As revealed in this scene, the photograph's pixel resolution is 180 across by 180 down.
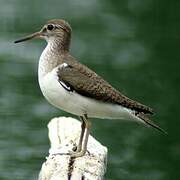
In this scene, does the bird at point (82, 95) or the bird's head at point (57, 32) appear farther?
the bird's head at point (57, 32)

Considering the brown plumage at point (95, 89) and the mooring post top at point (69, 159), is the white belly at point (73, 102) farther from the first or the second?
the mooring post top at point (69, 159)

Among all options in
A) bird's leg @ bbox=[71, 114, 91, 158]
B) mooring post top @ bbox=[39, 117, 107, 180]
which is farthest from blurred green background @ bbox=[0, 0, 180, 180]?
bird's leg @ bbox=[71, 114, 91, 158]

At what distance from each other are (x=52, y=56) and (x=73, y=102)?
628 mm

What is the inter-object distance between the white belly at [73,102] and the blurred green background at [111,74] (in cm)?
436

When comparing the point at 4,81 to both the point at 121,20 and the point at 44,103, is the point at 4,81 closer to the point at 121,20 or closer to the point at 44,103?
the point at 44,103

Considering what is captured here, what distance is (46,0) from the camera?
80.4 ft

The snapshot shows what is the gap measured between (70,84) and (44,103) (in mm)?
7000

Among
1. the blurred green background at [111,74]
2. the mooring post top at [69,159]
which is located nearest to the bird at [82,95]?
the mooring post top at [69,159]

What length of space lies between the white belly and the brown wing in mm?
55

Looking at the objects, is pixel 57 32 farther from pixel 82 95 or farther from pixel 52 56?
pixel 82 95

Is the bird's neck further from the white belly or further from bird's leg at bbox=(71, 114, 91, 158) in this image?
bird's leg at bbox=(71, 114, 91, 158)

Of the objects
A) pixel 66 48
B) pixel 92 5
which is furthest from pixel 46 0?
pixel 66 48

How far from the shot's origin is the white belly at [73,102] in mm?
11227

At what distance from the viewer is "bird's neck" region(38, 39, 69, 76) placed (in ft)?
37.5
